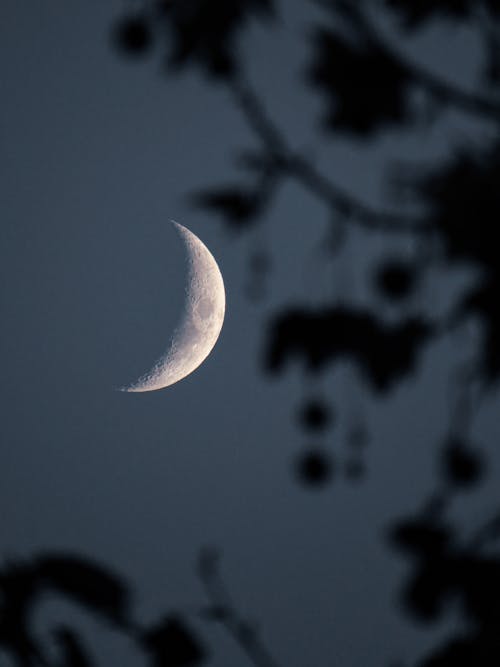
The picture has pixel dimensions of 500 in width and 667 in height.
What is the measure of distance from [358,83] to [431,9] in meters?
0.55

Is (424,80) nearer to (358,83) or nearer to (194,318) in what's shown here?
(358,83)

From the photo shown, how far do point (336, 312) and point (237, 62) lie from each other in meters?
0.92

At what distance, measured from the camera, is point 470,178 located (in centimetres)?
257

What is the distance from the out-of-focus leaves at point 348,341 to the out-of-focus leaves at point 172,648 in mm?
960

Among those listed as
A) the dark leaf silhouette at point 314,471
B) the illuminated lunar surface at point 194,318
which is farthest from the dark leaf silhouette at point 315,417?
the illuminated lunar surface at point 194,318

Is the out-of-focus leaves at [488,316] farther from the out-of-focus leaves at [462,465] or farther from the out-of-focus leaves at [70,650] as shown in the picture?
the out-of-focus leaves at [70,650]

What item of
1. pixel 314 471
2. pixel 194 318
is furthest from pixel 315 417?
pixel 194 318

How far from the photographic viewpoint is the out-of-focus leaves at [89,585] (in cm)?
244

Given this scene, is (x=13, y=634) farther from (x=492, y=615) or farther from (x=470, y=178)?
(x=470, y=178)

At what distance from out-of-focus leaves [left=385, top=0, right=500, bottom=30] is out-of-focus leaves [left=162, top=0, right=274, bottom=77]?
537 mm

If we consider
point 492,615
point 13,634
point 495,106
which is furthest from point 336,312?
point 13,634

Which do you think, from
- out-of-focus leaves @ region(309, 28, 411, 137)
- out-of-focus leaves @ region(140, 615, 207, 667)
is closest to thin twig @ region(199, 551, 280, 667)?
out-of-focus leaves @ region(140, 615, 207, 667)

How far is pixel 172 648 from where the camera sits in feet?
9.22

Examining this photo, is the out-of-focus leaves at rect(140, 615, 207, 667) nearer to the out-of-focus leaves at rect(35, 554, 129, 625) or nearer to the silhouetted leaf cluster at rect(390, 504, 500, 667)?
the out-of-focus leaves at rect(35, 554, 129, 625)
